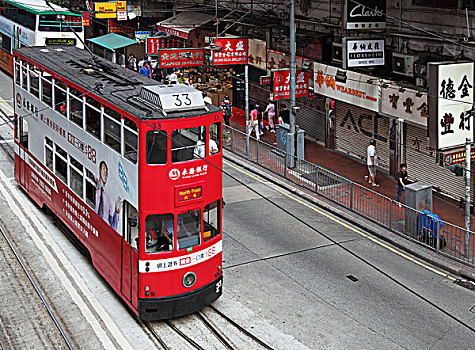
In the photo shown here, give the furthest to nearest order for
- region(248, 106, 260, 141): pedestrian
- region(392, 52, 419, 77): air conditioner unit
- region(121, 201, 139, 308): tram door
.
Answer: region(248, 106, 260, 141): pedestrian
region(392, 52, 419, 77): air conditioner unit
region(121, 201, 139, 308): tram door

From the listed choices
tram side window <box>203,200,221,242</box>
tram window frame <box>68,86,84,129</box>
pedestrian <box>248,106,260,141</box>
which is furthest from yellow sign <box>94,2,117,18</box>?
tram side window <box>203,200,221,242</box>

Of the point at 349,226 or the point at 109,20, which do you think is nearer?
the point at 349,226

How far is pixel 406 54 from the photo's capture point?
80.2 feet

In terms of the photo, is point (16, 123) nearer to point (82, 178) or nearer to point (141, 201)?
point (82, 178)

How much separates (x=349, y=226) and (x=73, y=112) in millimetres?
8856

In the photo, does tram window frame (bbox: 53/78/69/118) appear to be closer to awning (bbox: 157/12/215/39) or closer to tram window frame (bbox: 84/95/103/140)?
tram window frame (bbox: 84/95/103/140)

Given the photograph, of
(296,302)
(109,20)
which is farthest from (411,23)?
(109,20)

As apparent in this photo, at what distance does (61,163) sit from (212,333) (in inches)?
244

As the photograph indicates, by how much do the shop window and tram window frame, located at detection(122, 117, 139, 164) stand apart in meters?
0.30

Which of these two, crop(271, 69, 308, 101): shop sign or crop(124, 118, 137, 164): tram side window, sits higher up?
crop(271, 69, 308, 101): shop sign

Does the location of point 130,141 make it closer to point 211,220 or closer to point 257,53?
point 211,220

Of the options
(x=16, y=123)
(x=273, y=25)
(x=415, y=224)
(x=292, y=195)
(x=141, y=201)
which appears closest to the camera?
(x=141, y=201)

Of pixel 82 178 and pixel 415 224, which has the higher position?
pixel 82 178

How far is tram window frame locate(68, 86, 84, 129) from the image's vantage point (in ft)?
52.4
